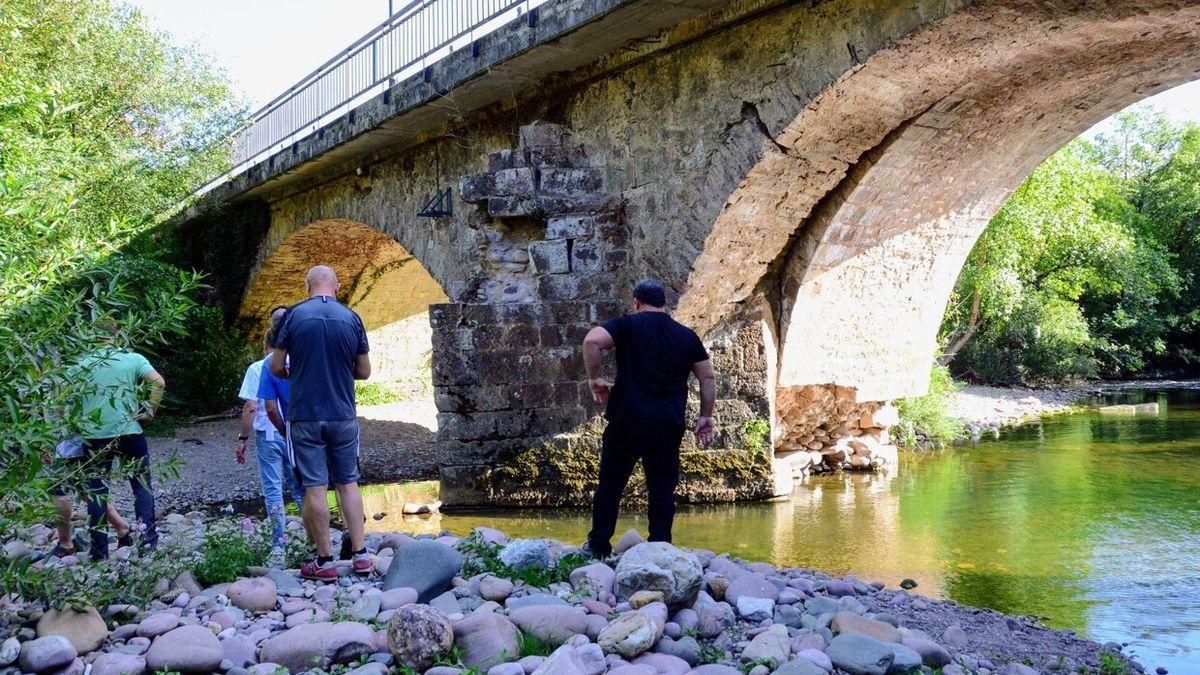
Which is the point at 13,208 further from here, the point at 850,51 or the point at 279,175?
the point at 279,175

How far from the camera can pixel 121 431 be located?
5.12m

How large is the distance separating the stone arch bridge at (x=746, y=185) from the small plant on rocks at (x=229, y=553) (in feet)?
11.8

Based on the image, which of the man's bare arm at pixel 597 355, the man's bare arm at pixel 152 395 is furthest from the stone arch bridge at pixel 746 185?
the man's bare arm at pixel 152 395

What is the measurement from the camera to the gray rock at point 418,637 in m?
3.59

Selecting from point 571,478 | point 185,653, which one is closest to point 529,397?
point 571,478

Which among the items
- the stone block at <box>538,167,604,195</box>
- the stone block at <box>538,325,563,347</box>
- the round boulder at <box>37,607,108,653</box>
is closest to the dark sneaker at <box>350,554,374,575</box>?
Answer: the round boulder at <box>37,607,108,653</box>

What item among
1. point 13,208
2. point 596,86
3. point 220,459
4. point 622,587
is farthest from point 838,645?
point 220,459

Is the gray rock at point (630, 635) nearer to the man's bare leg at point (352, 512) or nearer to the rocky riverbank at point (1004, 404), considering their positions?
the man's bare leg at point (352, 512)

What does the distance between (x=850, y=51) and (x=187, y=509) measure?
6.64 m

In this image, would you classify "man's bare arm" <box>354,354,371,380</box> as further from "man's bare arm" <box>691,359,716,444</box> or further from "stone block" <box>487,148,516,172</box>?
"stone block" <box>487,148,516,172</box>

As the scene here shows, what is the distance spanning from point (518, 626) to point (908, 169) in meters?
5.66

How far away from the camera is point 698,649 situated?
381cm

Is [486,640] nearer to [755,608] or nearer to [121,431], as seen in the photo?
[755,608]

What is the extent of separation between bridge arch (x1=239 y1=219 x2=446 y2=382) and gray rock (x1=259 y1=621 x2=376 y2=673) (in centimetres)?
1074
